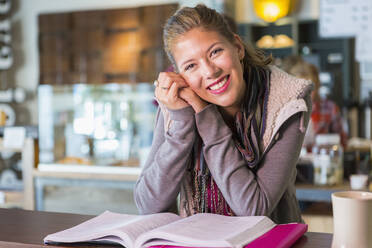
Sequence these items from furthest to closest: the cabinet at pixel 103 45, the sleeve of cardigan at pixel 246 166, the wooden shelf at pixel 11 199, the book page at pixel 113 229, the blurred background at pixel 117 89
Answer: the cabinet at pixel 103 45, the wooden shelf at pixel 11 199, the blurred background at pixel 117 89, the sleeve of cardigan at pixel 246 166, the book page at pixel 113 229

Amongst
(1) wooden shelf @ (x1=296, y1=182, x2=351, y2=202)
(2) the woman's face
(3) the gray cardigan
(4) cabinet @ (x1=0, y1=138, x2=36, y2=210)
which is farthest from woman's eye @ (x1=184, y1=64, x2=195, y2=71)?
(4) cabinet @ (x1=0, y1=138, x2=36, y2=210)

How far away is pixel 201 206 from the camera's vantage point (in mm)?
1470

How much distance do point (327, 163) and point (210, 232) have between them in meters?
1.79

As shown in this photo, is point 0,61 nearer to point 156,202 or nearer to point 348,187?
point 348,187

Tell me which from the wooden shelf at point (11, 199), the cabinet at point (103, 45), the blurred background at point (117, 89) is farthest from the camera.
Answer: the cabinet at point (103, 45)

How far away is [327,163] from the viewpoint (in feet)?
8.54

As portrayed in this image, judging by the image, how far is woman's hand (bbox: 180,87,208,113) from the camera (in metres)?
1.40

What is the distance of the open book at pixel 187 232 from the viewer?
2.96 feet

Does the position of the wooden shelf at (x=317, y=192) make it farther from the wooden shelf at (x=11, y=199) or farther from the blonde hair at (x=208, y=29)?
the wooden shelf at (x=11, y=199)

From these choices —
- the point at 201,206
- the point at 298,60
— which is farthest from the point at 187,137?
the point at 298,60

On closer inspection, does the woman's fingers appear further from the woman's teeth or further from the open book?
the open book

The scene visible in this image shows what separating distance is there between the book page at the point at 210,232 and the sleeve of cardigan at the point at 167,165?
14.0 inches

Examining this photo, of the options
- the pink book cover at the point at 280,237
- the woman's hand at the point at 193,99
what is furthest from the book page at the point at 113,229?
the woman's hand at the point at 193,99

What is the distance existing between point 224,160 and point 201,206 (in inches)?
7.8
